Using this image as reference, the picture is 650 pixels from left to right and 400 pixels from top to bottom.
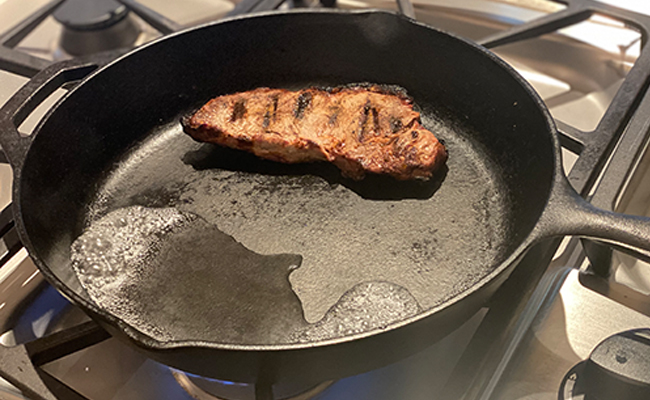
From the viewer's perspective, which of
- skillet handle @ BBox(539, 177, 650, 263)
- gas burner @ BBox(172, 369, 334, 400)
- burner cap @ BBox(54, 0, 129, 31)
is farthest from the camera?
burner cap @ BBox(54, 0, 129, 31)

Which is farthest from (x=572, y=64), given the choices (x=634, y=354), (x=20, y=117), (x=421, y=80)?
(x=20, y=117)

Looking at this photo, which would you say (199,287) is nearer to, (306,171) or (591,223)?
(306,171)

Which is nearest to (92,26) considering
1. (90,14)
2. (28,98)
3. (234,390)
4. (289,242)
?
(90,14)

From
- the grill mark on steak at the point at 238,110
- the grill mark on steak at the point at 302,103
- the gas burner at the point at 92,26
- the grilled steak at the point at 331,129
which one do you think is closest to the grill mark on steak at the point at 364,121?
the grilled steak at the point at 331,129

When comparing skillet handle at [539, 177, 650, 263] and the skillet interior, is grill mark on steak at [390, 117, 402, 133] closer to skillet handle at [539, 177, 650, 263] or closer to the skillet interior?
the skillet interior

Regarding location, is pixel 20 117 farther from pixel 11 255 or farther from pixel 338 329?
pixel 338 329

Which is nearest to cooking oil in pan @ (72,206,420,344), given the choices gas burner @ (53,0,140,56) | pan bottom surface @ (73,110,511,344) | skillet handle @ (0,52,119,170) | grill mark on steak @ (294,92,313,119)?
pan bottom surface @ (73,110,511,344)
